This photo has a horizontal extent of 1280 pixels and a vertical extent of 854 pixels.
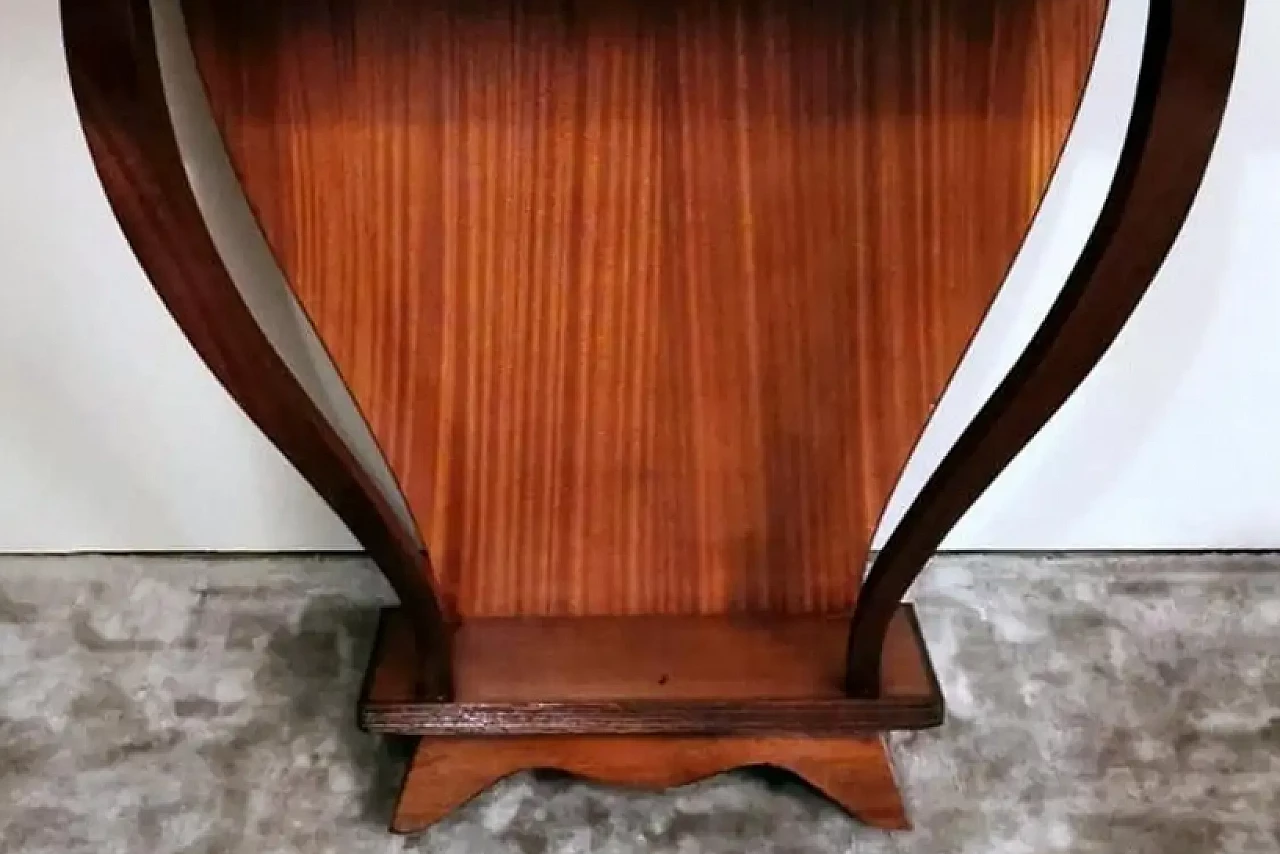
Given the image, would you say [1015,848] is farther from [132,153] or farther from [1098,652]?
[132,153]

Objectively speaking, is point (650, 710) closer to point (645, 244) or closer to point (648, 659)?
point (648, 659)

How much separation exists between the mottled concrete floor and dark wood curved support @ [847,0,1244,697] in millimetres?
235

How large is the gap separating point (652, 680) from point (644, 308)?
0.88 ft

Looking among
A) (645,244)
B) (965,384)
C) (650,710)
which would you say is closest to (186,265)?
(645,244)

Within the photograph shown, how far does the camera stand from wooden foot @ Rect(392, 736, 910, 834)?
1.09 meters

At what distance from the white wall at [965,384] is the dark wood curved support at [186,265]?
31cm

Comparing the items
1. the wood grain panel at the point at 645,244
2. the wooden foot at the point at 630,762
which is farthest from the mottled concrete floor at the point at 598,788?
the wood grain panel at the point at 645,244

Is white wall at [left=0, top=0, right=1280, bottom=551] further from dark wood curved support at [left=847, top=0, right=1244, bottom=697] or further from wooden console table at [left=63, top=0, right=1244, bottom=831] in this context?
dark wood curved support at [left=847, top=0, right=1244, bottom=697]

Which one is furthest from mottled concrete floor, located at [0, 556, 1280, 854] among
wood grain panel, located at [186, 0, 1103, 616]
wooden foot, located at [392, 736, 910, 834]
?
wood grain panel, located at [186, 0, 1103, 616]

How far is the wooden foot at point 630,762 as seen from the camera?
109 centimetres

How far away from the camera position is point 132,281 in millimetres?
1229

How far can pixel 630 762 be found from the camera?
1.09 m

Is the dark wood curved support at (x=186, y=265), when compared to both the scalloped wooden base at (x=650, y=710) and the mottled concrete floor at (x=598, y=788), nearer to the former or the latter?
the scalloped wooden base at (x=650, y=710)

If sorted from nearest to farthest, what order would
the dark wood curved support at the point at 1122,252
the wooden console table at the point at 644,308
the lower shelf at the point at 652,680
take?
the dark wood curved support at the point at 1122,252 < the wooden console table at the point at 644,308 < the lower shelf at the point at 652,680
